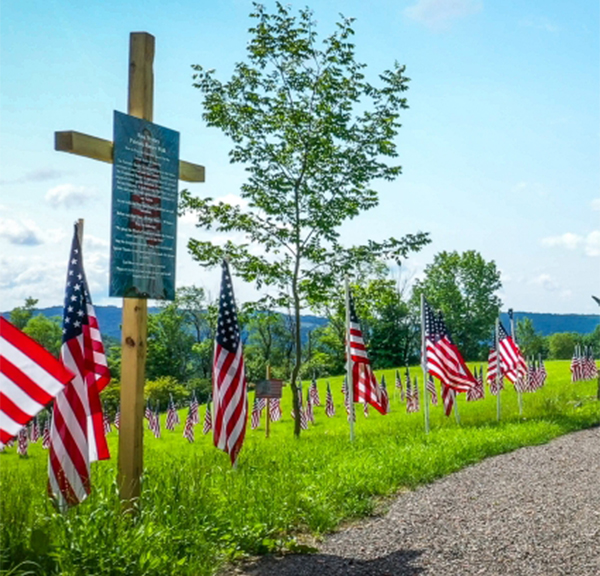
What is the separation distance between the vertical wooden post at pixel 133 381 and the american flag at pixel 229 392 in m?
1.92

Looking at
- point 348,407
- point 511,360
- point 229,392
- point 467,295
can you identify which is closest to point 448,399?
point 511,360

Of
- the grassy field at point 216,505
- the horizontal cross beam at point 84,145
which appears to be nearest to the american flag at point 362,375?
the grassy field at point 216,505

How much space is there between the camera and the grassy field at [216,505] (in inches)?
211

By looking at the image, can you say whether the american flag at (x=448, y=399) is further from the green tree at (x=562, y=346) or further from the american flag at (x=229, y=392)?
the green tree at (x=562, y=346)

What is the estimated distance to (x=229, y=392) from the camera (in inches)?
348

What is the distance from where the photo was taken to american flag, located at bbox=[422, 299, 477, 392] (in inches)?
647

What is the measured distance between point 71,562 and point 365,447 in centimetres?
802

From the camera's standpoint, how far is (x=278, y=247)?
17.2 m

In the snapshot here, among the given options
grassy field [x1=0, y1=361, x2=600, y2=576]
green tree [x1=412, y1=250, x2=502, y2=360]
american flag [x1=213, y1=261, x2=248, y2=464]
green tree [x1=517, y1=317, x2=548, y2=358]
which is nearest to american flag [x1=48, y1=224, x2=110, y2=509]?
grassy field [x1=0, y1=361, x2=600, y2=576]

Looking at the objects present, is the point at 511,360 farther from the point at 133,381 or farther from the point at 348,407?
the point at 133,381

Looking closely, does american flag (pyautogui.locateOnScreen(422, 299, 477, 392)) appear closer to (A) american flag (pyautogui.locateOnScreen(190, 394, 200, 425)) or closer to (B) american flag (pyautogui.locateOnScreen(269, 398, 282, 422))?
(A) american flag (pyautogui.locateOnScreen(190, 394, 200, 425))

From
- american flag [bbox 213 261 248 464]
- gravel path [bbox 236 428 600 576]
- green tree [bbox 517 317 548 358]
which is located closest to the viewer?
gravel path [bbox 236 428 600 576]

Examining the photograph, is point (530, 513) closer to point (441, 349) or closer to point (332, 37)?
point (441, 349)

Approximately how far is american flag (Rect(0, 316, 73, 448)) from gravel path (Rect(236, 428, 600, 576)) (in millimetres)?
2342
